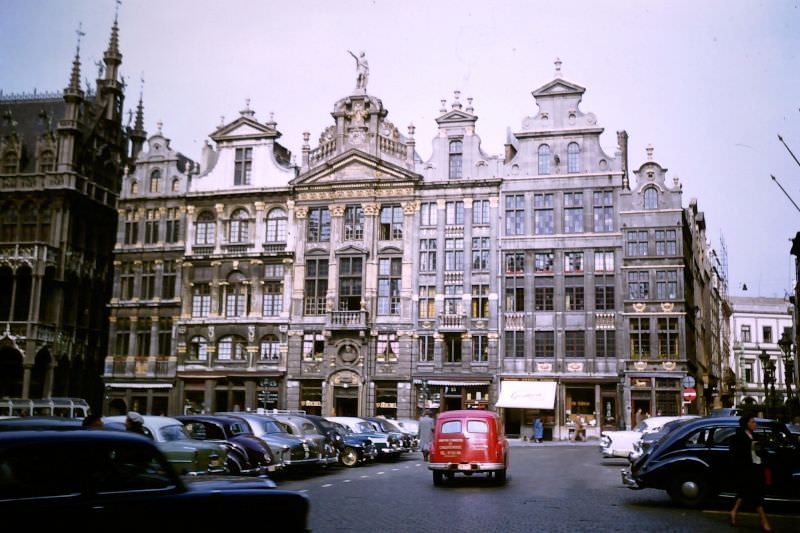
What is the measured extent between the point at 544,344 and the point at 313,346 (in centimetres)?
1388

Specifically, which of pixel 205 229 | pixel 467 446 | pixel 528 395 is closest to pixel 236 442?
pixel 467 446

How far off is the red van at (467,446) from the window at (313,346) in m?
31.1

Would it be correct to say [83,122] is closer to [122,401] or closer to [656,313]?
[122,401]

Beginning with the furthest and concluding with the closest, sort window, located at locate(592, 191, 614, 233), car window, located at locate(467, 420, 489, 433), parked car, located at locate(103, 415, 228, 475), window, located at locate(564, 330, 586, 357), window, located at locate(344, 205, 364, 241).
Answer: window, located at locate(344, 205, 364, 241), window, located at locate(592, 191, 614, 233), window, located at locate(564, 330, 586, 357), car window, located at locate(467, 420, 489, 433), parked car, located at locate(103, 415, 228, 475)

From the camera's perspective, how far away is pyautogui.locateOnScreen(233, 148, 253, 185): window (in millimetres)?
56594

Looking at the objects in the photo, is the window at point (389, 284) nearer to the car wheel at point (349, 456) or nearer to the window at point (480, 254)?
the window at point (480, 254)

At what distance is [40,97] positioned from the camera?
63.9 m

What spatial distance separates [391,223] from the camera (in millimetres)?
53656

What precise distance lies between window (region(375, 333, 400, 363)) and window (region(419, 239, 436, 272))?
4.39 metres

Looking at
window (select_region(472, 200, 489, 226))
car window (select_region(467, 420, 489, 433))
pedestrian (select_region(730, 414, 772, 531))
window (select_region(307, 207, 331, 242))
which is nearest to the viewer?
pedestrian (select_region(730, 414, 772, 531))

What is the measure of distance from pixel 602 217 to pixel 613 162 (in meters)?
3.26

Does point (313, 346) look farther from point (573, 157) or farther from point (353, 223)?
point (573, 157)

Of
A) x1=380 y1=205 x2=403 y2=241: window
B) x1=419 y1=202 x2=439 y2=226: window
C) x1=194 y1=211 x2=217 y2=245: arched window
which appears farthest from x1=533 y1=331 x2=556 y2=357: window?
x1=194 y1=211 x2=217 y2=245: arched window

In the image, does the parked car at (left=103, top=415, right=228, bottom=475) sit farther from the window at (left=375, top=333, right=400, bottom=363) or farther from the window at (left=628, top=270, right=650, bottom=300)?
the window at (left=628, top=270, right=650, bottom=300)
